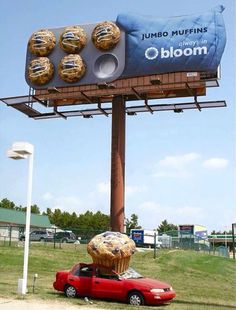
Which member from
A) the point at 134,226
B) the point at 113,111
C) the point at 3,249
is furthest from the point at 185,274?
the point at 134,226

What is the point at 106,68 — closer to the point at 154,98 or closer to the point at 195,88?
the point at 154,98

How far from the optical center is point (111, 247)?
17.0 m

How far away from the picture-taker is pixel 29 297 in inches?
593

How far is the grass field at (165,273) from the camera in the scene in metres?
16.2

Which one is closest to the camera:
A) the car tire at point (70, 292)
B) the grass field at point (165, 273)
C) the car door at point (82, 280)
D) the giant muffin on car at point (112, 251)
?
the car door at point (82, 280)

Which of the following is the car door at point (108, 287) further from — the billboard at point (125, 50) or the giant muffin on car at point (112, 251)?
the billboard at point (125, 50)

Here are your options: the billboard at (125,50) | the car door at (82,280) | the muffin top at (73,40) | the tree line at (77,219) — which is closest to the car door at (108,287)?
the car door at (82,280)

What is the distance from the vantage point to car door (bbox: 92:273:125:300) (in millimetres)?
15323

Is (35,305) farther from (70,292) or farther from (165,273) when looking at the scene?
(165,273)

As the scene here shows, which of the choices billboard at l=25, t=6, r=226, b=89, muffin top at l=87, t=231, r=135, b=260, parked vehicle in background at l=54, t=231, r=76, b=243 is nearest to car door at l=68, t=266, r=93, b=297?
muffin top at l=87, t=231, r=135, b=260

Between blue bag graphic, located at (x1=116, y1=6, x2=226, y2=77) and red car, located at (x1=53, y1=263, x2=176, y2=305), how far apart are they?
42.6ft

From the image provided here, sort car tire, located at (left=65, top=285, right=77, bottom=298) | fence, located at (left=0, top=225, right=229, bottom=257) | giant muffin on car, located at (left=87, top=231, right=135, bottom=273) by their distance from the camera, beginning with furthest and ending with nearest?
fence, located at (left=0, top=225, right=229, bottom=257)
giant muffin on car, located at (left=87, top=231, right=135, bottom=273)
car tire, located at (left=65, top=285, right=77, bottom=298)

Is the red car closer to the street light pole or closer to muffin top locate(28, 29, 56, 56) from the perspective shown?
the street light pole

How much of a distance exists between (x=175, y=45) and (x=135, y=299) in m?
15.4
